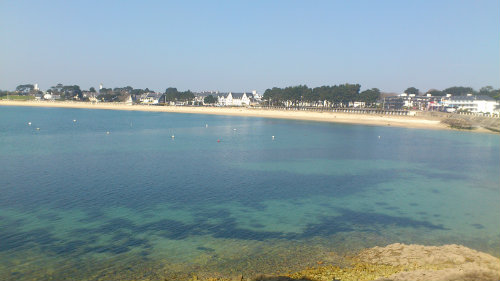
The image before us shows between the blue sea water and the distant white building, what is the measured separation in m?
111

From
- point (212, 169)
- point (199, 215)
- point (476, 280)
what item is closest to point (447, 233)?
point (476, 280)

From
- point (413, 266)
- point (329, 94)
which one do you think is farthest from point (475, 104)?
point (413, 266)

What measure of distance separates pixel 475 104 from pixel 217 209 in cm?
Answer: 15722

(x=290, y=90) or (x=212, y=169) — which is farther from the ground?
(x=290, y=90)

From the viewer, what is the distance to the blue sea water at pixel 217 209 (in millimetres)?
17562

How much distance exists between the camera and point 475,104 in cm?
14812

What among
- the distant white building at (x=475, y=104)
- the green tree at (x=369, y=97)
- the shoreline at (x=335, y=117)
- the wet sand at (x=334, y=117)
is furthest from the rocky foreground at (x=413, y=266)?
the green tree at (x=369, y=97)

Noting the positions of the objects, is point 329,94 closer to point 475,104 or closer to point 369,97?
point 369,97

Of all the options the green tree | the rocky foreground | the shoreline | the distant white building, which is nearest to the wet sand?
the shoreline

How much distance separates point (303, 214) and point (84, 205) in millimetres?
15685

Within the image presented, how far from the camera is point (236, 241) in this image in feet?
65.2

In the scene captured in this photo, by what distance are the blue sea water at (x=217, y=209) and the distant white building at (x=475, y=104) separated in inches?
4354

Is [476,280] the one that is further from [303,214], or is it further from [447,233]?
[303,214]

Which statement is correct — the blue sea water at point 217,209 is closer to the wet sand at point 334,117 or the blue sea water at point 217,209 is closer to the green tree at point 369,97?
the wet sand at point 334,117
